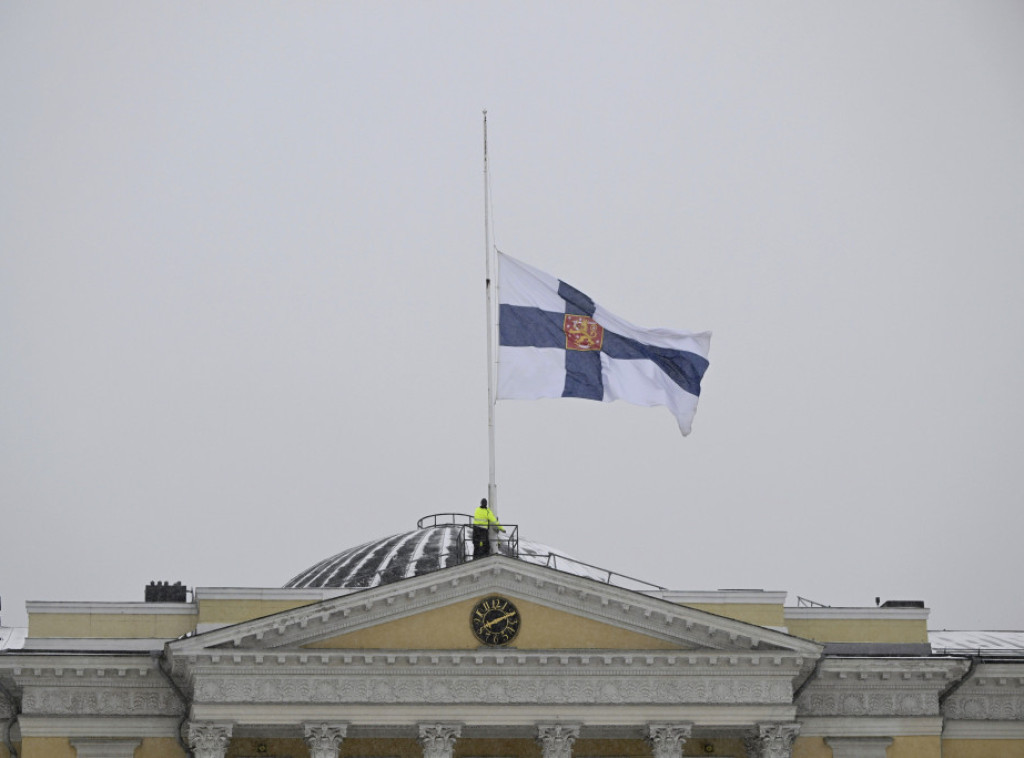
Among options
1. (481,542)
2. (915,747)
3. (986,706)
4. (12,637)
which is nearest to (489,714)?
(481,542)

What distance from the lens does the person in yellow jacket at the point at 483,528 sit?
5288 centimetres

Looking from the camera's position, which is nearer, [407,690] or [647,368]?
[407,690]

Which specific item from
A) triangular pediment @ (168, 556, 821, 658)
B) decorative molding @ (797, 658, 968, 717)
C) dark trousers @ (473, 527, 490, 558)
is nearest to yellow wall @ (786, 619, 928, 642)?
decorative molding @ (797, 658, 968, 717)

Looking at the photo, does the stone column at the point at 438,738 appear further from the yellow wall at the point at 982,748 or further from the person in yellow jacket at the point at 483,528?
the yellow wall at the point at 982,748

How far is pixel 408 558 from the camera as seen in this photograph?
197 feet

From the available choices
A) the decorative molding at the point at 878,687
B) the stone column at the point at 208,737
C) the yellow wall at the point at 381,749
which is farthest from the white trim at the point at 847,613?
the stone column at the point at 208,737

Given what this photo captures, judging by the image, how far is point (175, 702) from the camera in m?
51.8

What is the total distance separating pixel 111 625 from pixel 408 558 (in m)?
10.8

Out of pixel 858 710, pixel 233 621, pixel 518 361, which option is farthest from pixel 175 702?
pixel 858 710

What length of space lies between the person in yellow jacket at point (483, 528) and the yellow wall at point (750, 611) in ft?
19.5

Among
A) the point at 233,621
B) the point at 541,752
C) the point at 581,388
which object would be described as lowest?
the point at 541,752

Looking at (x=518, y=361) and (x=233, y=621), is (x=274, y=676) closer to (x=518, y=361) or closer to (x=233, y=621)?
(x=233, y=621)

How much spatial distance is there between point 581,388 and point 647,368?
6.90 feet

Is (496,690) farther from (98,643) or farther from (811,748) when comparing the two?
(98,643)
